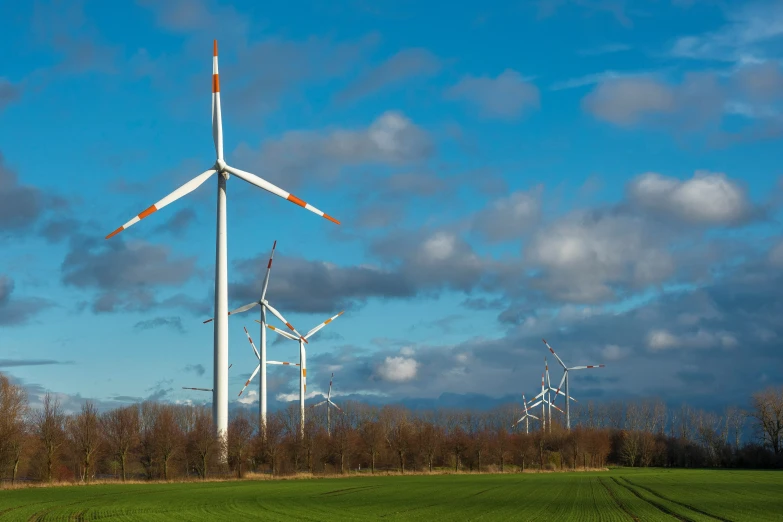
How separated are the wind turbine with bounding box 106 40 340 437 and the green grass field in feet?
31.9

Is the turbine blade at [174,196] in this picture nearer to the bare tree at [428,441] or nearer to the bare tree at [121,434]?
the bare tree at [121,434]

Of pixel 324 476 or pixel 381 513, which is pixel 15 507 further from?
pixel 324 476

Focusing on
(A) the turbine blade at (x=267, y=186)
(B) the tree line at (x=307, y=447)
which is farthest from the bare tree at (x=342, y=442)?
(A) the turbine blade at (x=267, y=186)

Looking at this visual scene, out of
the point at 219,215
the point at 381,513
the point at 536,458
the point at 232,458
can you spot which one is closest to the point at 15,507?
the point at 381,513

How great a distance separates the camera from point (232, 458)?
320 feet

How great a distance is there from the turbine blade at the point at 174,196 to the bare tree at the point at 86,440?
113ft

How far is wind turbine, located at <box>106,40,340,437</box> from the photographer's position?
253ft

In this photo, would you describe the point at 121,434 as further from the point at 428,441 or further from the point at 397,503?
the point at 397,503

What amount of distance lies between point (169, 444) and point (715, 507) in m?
63.5

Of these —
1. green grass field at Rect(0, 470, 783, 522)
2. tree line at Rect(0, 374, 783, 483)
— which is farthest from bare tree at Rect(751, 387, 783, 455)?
green grass field at Rect(0, 470, 783, 522)

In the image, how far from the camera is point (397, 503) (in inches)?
2174

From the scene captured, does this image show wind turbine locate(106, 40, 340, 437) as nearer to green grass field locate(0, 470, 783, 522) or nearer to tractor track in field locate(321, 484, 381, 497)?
green grass field locate(0, 470, 783, 522)

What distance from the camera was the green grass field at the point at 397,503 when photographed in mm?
44906

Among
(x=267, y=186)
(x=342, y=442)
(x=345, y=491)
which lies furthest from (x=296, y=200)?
(x=342, y=442)
